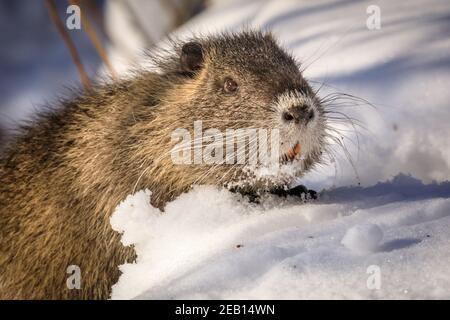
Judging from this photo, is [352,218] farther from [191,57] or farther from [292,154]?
[191,57]

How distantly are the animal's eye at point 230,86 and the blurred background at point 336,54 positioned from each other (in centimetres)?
63

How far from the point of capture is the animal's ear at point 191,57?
3.57 meters

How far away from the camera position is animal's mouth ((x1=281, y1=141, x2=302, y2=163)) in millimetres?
3125

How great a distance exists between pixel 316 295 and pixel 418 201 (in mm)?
1086

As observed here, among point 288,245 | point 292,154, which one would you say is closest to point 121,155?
point 292,154

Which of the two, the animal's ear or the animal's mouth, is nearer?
the animal's mouth

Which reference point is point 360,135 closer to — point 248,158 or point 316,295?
point 248,158

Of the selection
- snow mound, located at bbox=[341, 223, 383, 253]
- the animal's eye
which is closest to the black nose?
the animal's eye

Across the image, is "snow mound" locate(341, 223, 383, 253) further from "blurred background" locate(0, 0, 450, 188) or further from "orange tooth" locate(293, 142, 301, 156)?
"blurred background" locate(0, 0, 450, 188)

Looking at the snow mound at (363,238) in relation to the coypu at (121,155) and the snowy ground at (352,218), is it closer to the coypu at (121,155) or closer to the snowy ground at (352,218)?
the snowy ground at (352,218)

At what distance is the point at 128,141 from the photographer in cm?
343

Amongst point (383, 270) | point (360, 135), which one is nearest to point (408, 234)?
point (383, 270)

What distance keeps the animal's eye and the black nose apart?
377mm

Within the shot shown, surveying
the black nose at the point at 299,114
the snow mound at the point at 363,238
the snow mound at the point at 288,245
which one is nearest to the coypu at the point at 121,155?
the black nose at the point at 299,114
